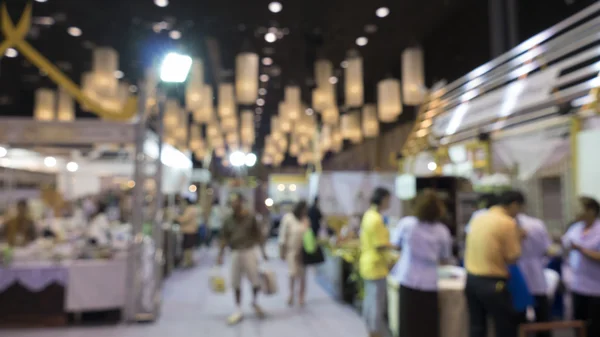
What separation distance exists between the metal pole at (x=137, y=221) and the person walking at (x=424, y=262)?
318cm

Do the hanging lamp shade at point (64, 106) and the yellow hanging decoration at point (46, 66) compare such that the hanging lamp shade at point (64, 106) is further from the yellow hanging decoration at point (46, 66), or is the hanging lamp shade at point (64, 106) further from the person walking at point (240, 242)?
the person walking at point (240, 242)

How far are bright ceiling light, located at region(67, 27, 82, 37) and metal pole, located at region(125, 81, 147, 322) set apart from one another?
3.94 m

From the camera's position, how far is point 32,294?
4.91 m

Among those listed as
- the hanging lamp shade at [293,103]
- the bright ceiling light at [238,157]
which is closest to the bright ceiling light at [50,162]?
the hanging lamp shade at [293,103]

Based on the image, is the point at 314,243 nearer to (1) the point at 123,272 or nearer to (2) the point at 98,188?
(1) the point at 123,272

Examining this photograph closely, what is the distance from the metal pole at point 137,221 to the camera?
16.2 feet

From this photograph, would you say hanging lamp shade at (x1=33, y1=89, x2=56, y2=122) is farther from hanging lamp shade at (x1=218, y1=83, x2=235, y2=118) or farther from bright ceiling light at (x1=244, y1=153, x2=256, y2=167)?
bright ceiling light at (x1=244, y1=153, x2=256, y2=167)

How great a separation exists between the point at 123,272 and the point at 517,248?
13.6 feet

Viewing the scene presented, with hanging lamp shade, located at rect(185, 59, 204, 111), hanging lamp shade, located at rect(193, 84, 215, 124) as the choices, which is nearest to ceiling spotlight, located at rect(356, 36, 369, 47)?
hanging lamp shade, located at rect(193, 84, 215, 124)

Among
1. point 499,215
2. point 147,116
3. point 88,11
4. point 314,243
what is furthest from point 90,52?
point 499,215

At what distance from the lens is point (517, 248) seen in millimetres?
2805

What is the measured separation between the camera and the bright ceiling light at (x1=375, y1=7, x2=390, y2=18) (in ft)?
22.9

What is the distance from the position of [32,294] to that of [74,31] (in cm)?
522

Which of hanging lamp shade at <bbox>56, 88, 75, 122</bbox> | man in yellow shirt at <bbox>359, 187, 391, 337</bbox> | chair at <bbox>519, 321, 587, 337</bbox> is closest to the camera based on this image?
chair at <bbox>519, 321, 587, 337</bbox>
